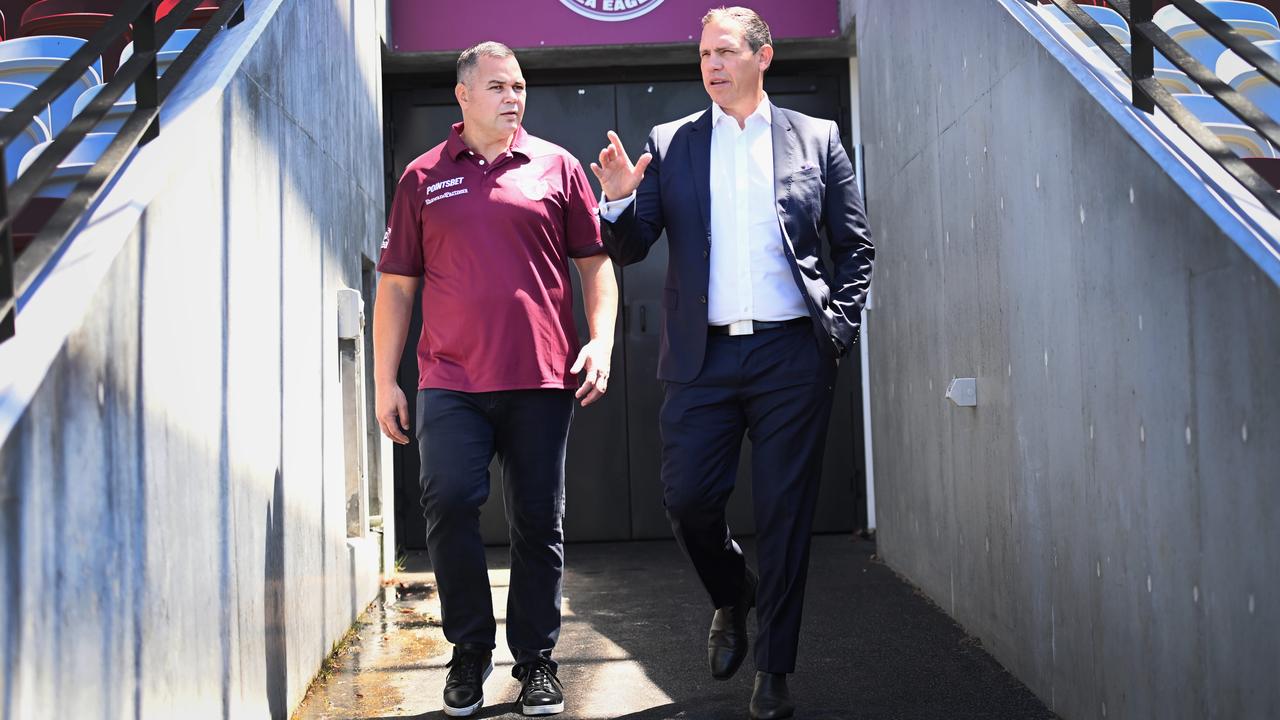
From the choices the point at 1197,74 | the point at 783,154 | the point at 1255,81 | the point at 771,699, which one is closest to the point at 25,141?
the point at 783,154

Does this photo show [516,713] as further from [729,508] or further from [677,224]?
[729,508]

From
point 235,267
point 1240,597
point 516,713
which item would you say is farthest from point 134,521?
point 1240,597

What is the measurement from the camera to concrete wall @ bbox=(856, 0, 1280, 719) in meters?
2.28

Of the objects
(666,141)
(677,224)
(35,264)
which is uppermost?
(666,141)

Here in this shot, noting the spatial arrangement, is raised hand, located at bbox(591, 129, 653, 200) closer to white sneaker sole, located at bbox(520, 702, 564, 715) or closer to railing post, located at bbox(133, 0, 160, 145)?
railing post, located at bbox(133, 0, 160, 145)

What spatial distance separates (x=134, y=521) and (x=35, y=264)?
55 centimetres

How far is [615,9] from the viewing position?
296 inches

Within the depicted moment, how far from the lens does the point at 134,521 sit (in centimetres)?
227

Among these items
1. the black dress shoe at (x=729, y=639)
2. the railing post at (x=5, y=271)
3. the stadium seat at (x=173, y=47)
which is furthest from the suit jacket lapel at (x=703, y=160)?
the railing post at (x=5, y=271)

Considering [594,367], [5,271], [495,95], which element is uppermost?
[495,95]

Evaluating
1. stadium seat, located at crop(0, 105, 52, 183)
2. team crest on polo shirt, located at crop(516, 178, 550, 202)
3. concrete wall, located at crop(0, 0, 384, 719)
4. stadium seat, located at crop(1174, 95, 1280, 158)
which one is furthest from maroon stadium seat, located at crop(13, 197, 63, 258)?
stadium seat, located at crop(1174, 95, 1280, 158)

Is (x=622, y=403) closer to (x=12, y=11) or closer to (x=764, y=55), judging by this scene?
(x=12, y=11)

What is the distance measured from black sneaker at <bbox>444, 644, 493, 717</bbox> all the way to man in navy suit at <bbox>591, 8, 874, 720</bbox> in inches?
25.0

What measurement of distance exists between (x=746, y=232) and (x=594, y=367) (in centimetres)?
55
